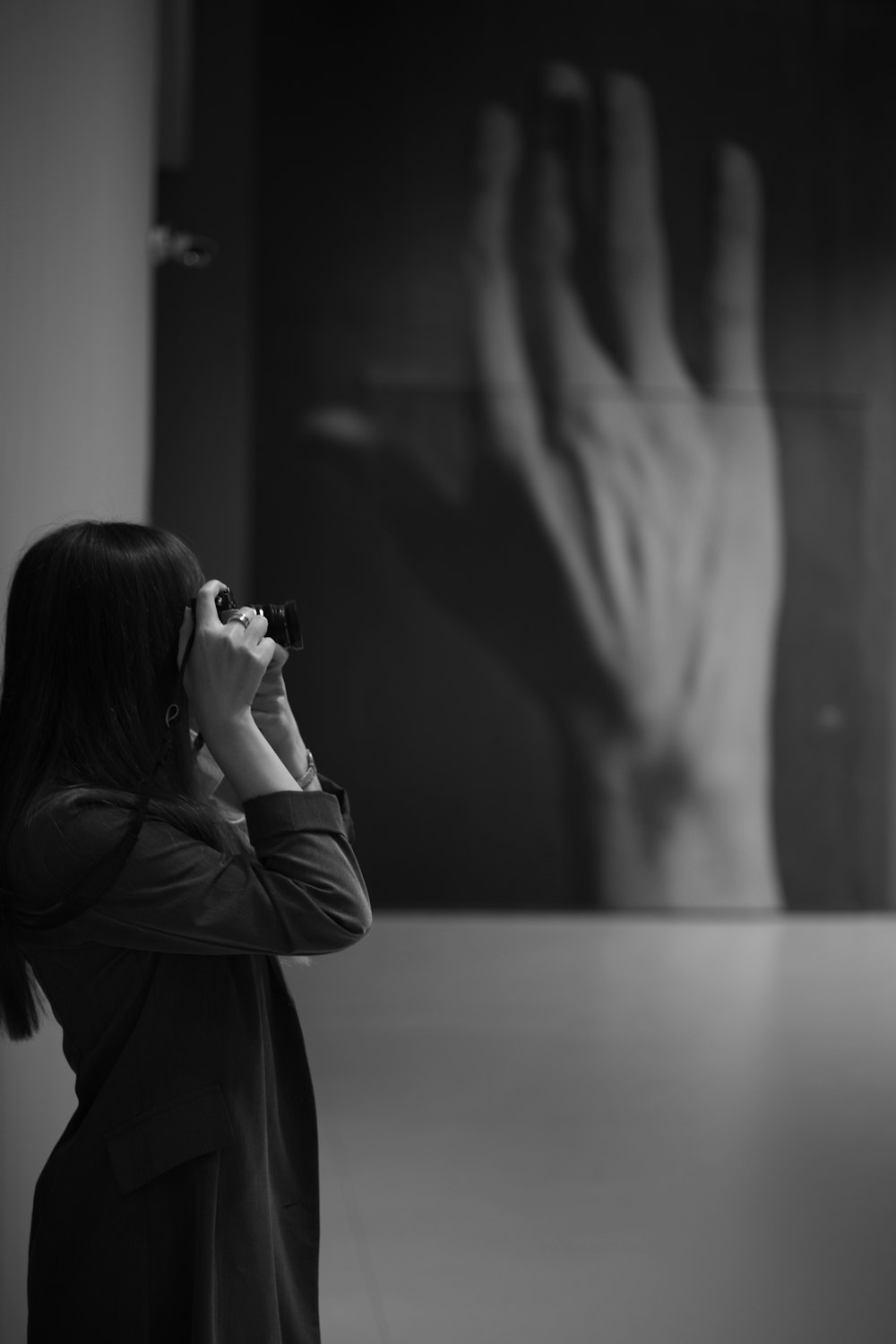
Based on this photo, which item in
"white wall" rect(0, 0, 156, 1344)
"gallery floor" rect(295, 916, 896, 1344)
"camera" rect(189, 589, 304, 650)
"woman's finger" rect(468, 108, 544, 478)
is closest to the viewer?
"camera" rect(189, 589, 304, 650)

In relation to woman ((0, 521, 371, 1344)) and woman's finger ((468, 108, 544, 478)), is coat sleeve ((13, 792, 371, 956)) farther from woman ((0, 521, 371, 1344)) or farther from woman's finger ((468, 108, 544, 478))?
woman's finger ((468, 108, 544, 478))

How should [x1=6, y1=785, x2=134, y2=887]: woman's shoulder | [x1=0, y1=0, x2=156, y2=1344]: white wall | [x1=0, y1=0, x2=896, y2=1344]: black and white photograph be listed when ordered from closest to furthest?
[x1=6, y1=785, x2=134, y2=887]: woman's shoulder
[x1=0, y1=0, x2=156, y2=1344]: white wall
[x1=0, y1=0, x2=896, y2=1344]: black and white photograph

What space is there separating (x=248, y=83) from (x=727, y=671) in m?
3.18

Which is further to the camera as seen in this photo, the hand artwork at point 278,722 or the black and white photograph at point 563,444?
the black and white photograph at point 563,444

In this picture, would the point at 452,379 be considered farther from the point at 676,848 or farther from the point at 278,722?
the point at 278,722

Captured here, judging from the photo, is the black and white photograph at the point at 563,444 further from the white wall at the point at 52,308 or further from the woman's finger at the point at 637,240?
the white wall at the point at 52,308

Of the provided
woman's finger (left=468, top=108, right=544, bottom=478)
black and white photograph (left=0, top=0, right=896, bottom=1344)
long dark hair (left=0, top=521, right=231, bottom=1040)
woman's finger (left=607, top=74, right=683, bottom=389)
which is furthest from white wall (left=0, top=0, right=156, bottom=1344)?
woman's finger (left=607, top=74, right=683, bottom=389)

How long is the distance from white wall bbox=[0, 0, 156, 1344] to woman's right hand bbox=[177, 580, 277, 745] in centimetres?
35

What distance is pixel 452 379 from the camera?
5898 millimetres

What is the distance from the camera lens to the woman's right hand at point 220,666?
1.09 m

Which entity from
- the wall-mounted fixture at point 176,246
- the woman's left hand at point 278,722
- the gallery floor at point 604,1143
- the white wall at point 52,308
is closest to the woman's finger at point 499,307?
the wall-mounted fixture at point 176,246

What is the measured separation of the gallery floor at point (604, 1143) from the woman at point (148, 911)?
1.22 m

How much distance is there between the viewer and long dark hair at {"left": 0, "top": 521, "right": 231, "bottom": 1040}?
110cm

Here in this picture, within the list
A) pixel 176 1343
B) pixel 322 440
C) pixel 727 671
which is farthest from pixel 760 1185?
pixel 322 440
